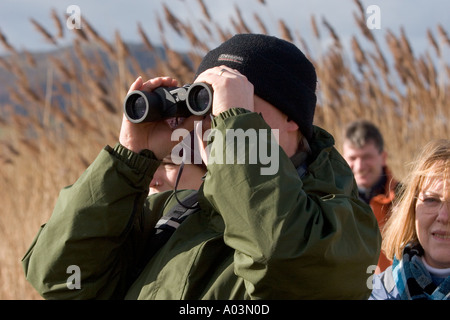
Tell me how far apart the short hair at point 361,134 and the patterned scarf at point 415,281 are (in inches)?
86.9

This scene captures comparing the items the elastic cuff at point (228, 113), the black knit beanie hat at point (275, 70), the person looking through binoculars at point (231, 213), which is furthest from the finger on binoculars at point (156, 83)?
the elastic cuff at point (228, 113)

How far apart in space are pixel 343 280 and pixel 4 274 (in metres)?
3.13

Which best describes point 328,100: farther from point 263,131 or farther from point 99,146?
point 263,131

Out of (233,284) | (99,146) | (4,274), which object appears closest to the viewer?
(233,284)

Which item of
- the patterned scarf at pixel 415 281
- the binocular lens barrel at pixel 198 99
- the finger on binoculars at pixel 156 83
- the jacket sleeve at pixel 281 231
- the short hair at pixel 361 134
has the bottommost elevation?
the patterned scarf at pixel 415 281

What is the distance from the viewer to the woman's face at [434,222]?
2347 mm

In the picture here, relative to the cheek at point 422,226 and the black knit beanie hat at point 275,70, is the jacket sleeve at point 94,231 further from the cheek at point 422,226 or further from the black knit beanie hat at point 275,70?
the cheek at point 422,226

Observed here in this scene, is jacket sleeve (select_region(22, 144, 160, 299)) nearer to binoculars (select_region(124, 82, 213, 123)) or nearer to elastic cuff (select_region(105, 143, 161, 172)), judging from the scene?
elastic cuff (select_region(105, 143, 161, 172))

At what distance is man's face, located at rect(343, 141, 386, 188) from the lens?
454cm

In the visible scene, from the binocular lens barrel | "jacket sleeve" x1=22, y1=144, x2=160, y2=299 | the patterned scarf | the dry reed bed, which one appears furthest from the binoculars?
the dry reed bed

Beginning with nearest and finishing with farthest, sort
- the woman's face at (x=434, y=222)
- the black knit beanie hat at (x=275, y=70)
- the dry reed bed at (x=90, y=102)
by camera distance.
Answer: the black knit beanie hat at (x=275, y=70), the woman's face at (x=434, y=222), the dry reed bed at (x=90, y=102)

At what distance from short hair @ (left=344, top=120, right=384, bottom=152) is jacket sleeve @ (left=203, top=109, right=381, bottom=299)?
3.06 m

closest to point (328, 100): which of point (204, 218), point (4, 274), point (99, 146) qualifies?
point (99, 146)
